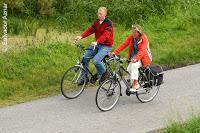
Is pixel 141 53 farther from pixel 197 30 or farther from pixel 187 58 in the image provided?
pixel 197 30

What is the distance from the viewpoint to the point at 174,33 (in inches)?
637

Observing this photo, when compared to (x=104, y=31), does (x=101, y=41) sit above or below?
below

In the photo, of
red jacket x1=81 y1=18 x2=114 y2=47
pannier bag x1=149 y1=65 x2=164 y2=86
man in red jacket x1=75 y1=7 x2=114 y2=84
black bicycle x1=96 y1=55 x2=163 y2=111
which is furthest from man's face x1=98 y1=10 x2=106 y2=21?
pannier bag x1=149 y1=65 x2=164 y2=86

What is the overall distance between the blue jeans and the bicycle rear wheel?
154mm

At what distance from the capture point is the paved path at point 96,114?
9.23m

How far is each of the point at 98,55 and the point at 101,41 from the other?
0.97 feet

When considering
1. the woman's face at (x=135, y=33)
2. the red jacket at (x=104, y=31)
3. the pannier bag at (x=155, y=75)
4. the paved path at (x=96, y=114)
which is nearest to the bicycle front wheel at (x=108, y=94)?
the paved path at (x=96, y=114)

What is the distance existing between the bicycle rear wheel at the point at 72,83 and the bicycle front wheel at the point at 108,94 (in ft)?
3.36

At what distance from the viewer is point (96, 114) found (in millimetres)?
10023

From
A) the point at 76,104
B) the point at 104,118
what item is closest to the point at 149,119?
the point at 104,118

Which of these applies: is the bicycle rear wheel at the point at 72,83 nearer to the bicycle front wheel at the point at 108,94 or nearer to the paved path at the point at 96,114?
the paved path at the point at 96,114

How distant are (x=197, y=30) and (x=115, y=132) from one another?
8188mm

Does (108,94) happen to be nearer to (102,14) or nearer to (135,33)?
(135,33)

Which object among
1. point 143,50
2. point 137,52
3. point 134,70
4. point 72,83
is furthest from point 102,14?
point 72,83
